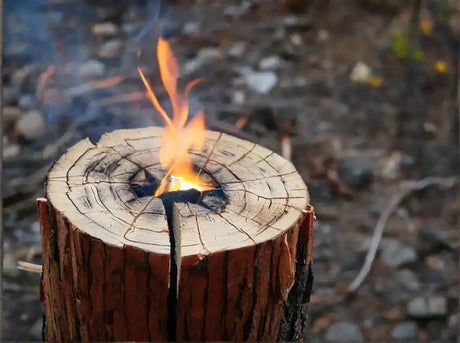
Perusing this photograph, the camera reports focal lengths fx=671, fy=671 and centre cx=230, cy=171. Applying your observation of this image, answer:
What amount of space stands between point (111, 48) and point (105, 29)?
0.21m

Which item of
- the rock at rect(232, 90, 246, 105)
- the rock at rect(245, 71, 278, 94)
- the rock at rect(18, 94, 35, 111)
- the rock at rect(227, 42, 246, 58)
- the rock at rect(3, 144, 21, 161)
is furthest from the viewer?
the rock at rect(227, 42, 246, 58)

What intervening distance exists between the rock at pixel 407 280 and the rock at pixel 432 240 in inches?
5.5

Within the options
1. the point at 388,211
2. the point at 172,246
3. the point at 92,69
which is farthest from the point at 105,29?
the point at 172,246

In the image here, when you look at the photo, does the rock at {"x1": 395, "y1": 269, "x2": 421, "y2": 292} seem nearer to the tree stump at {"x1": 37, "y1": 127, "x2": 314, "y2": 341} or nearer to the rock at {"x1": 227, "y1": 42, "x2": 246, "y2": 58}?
the tree stump at {"x1": 37, "y1": 127, "x2": 314, "y2": 341}

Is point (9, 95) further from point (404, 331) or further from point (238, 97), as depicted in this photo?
point (404, 331)

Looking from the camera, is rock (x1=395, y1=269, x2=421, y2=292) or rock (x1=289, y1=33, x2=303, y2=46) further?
rock (x1=289, y1=33, x2=303, y2=46)

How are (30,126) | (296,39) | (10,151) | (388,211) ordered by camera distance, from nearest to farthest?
1. (388,211)
2. (10,151)
3. (30,126)
4. (296,39)

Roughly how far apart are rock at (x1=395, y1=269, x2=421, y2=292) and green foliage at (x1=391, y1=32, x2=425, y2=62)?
1.59m

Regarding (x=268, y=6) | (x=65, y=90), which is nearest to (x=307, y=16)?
(x=268, y=6)

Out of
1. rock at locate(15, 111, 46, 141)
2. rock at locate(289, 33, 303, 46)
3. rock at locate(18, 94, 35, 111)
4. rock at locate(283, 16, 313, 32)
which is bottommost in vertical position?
rock at locate(15, 111, 46, 141)

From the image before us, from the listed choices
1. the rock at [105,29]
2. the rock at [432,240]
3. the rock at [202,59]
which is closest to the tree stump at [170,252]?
the rock at [432,240]

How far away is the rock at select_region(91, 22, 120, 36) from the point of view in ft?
12.7

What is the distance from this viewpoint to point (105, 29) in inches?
154

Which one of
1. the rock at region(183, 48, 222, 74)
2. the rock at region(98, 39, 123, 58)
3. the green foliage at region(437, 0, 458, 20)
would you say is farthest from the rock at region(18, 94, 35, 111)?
the green foliage at region(437, 0, 458, 20)
